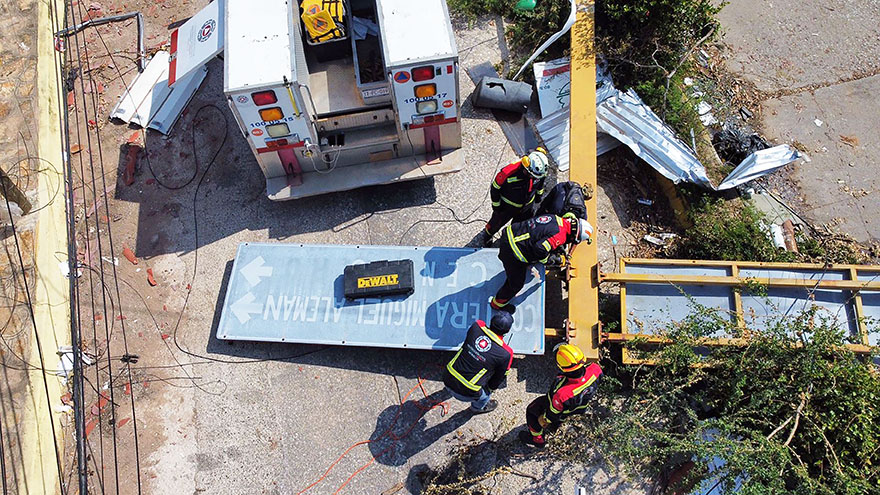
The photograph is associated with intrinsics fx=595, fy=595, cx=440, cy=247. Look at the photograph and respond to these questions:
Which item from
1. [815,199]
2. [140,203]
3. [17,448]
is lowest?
[17,448]

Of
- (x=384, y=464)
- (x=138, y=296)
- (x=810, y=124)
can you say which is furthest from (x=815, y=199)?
(x=138, y=296)

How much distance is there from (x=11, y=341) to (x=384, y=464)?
4555 mm

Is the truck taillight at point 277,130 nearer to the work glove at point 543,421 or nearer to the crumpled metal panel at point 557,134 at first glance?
the crumpled metal panel at point 557,134

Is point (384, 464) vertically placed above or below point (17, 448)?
below

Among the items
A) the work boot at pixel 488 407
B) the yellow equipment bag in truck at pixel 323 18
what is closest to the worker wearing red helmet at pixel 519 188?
the work boot at pixel 488 407

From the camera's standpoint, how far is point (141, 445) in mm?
6855

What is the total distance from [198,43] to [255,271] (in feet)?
9.39

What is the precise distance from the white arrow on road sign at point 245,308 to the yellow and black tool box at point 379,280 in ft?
3.63

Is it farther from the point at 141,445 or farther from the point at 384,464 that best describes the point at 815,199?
the point at 141,445

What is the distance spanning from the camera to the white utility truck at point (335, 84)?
6.61m

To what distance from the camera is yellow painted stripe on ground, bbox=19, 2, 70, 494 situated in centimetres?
651

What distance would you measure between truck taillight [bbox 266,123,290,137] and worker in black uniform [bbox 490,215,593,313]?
113 inches

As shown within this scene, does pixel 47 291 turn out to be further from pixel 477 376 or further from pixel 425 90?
pixel 477 376

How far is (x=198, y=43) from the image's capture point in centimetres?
725
